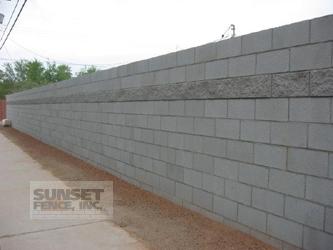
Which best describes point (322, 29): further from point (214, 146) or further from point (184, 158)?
point (184, 158)

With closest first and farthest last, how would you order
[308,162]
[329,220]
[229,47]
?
[329,220] → [308,162] → [229,47]

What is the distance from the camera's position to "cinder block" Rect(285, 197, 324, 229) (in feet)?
12.2

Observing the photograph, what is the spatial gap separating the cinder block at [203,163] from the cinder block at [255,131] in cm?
82

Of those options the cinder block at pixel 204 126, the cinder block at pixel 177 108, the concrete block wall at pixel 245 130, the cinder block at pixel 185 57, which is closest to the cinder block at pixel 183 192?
the concrete block wall at pixel 245 130

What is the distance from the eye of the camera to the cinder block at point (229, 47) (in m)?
4.83

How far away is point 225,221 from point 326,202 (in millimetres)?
1738

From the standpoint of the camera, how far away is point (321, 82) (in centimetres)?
365

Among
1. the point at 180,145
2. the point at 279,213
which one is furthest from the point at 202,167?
the point at 279,213

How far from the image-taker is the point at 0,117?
39.2 m

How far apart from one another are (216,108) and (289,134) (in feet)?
4.56

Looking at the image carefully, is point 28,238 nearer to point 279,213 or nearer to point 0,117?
point 279,213

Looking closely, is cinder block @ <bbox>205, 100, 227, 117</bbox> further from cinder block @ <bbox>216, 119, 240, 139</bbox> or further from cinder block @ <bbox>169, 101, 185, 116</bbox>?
cinder block @ <bbox>169, 101, 185, 116</bbox>

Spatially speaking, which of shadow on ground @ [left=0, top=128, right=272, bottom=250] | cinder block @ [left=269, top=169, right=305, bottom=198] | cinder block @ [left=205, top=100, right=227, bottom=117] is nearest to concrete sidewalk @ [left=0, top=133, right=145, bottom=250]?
shadow on ground @ [left=0, top=128, right=272, bottom=250]

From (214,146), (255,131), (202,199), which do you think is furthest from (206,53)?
(202,199)
